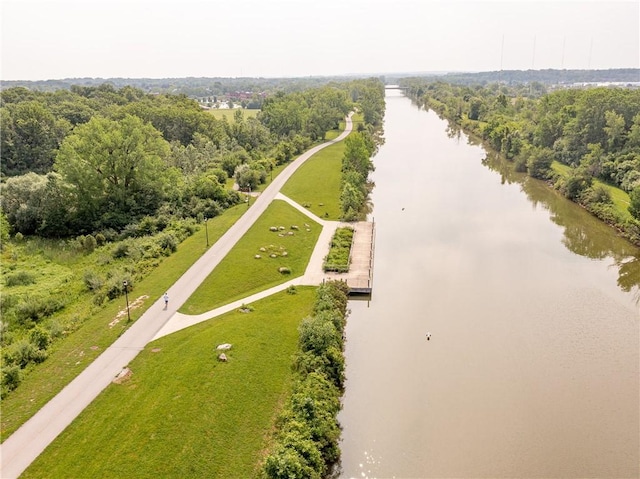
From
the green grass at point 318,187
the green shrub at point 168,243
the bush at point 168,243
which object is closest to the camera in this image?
the bush at point 168,243

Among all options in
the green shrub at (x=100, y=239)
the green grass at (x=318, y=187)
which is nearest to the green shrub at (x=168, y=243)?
the green shrub at (x=100, y=239)

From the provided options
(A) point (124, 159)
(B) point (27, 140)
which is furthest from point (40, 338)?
(B) point (27, 140)

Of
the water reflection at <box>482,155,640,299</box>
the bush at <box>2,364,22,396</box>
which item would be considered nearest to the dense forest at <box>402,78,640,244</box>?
the water reflection at <box>482,155,640,299</box>

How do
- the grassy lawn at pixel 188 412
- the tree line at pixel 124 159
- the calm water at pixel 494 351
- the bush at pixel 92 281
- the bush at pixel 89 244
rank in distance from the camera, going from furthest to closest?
the tree line at pixel 124 159, the bush at pixel 89 244, the bush at pixel 92 281, the calm water at pixel 494 351, the grassy lawn at pixel 188 412

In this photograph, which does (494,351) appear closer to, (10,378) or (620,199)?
(10,378)

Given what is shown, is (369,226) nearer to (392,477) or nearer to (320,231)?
(320,231)

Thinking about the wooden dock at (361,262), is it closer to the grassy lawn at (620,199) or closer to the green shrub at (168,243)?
the green shrub at (168,243)
